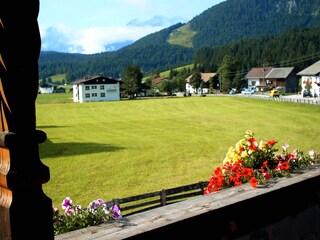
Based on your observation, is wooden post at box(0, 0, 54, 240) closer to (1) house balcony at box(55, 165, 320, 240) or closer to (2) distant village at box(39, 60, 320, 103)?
(1) house balcony at box(55, 165, 320, 240)

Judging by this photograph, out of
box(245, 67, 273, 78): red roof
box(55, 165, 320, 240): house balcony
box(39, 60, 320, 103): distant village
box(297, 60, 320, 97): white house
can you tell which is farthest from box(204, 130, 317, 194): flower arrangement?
box(245, 67, 273, 78): red roof

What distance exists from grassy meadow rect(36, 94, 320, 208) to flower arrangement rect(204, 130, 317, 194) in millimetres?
10708

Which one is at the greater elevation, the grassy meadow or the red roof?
the red roof

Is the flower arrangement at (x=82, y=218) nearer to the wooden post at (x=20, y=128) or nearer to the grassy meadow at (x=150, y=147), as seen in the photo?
the wooden post at (x=20, y=128)

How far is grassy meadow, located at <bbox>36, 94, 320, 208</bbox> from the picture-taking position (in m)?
18.3

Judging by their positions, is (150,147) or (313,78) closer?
(150,147)

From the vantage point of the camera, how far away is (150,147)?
3009 centimetres

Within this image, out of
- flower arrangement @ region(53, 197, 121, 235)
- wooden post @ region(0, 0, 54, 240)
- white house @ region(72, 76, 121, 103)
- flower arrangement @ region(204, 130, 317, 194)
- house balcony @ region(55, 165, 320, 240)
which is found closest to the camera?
wooden post @ region(0, 0, 54, 240)

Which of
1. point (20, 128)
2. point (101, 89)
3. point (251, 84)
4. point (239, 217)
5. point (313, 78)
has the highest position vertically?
point (313, 78)

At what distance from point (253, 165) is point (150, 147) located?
25.3m

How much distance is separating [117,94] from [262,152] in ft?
332

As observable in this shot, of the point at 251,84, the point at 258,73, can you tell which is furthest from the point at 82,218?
the point at 251,84

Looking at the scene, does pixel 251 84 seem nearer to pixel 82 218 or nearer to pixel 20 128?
pixel 82 218

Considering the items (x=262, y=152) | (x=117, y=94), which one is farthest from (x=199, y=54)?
(x=262, y=152)
